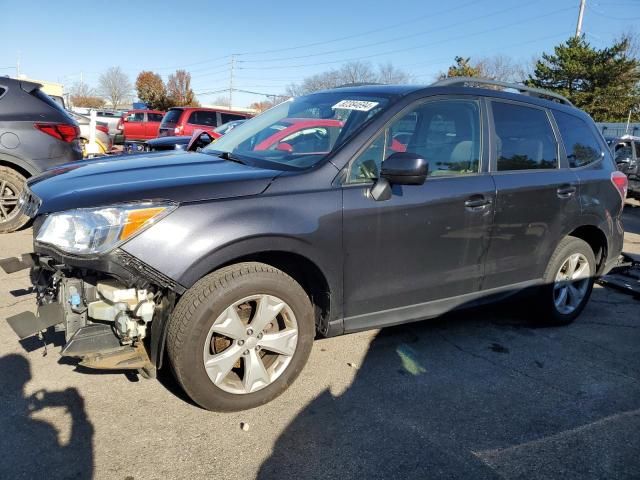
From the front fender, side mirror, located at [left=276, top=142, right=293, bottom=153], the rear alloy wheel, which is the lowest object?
the rear alloy wheel

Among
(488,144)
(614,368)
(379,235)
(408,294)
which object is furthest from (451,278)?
(614,368)

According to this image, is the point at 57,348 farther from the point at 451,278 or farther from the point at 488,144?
the point at 488,144

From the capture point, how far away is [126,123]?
955 inches

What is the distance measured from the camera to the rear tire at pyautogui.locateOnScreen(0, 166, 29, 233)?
600cm

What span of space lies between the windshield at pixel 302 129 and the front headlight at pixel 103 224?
0.95 metres

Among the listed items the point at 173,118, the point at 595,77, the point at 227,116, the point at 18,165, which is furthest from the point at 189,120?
the point at 595,77

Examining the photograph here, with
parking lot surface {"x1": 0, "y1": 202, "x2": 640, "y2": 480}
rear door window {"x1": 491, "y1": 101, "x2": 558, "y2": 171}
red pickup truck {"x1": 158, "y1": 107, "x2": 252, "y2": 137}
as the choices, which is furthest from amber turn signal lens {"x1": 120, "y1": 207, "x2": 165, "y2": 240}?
red pickup truck {"x1": 158, "y1": 107, "x2": 252, "y2": 137}

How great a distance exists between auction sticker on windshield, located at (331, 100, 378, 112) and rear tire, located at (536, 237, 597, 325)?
2018mm

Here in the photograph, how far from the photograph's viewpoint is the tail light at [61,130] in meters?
6.18

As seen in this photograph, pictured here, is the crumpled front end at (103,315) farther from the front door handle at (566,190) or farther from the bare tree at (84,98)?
the bare tree at (84,98)

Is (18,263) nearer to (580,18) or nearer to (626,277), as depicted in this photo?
(626,277)

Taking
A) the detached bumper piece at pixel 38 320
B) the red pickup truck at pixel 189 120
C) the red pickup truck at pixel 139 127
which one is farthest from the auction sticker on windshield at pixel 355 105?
the red pickup truck at pixel 139 127

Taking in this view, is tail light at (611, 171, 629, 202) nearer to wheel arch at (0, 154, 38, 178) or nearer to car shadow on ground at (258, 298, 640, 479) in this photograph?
car shadow on ground at (258, 298, 640, 479)

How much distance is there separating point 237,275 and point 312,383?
0.99m
